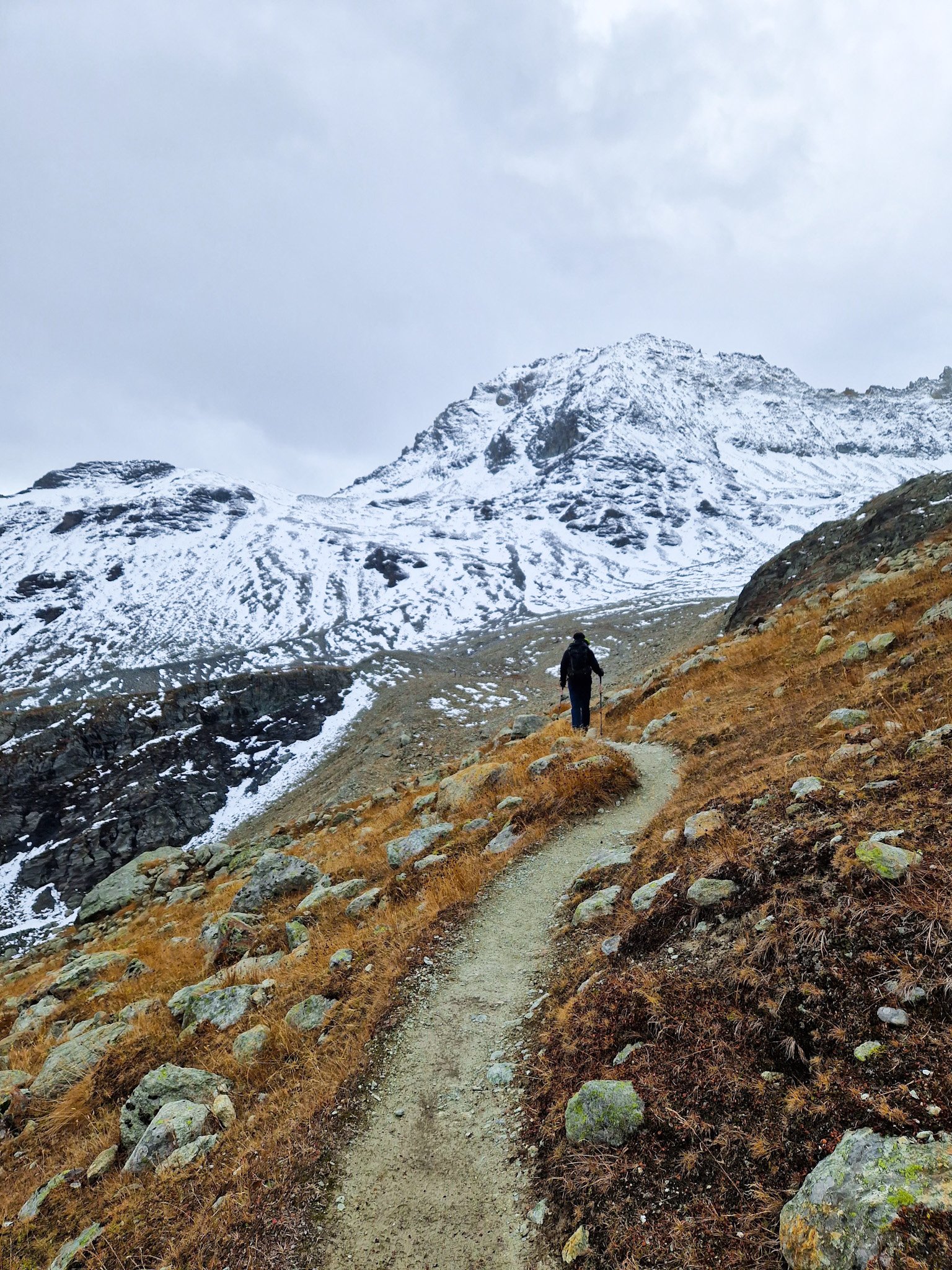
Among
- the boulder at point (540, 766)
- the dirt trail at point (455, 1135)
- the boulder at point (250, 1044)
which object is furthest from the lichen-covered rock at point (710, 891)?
the boulder at point (540, 766)

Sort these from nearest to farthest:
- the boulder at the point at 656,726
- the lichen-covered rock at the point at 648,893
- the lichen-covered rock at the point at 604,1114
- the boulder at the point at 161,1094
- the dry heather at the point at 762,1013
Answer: the dry heather at the point at 762,1013
the lichen-covered rock at the point at 604,1114
the lichen-covered rock at the point at 648,893
the boulder at the point at 161,1094
the boulder at the point at 656,726

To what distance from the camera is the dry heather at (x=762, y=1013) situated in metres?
2.87

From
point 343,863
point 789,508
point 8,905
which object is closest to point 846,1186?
point 343,863

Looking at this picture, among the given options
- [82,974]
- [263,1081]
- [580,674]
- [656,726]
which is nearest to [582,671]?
[580,674]

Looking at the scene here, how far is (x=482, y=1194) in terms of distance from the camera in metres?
3.84

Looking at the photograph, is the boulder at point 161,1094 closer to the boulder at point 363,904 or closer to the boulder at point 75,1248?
the boulder at point 75,1248

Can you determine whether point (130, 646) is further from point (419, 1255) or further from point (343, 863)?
point (419, 1255)

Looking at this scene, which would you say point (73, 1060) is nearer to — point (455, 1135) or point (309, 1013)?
point (309, 1013)

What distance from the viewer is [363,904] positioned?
30.8 ft

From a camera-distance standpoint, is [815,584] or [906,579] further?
[815,584]

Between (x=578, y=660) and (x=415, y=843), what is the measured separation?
699 cm

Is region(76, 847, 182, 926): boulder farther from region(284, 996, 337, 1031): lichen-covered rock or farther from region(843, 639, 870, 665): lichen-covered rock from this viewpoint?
region(843, 639, 870, 665): lichen-covered rock

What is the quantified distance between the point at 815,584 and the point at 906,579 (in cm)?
1783

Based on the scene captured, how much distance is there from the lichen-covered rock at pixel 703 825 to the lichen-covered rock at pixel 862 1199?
353cm
